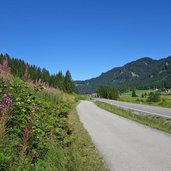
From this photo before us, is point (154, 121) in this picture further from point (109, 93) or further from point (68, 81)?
point (109, 93)

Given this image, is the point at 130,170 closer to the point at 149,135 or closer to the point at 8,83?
the point at 8,83

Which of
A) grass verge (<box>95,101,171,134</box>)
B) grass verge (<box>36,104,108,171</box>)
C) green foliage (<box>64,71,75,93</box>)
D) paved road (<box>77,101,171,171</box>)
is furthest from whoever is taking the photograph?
green foliage (<box>64,71,75,93</box>)

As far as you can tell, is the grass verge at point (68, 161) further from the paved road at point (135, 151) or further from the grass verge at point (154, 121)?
the grass verge at point (154, 121)

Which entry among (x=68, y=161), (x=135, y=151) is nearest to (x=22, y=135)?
(x=68, y=161)

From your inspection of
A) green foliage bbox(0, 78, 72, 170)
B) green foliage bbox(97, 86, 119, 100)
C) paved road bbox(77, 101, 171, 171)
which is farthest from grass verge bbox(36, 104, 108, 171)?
green foliage bbox(97, 86, 119, 100)

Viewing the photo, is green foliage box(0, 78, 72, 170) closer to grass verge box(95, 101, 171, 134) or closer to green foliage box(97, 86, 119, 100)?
grass verge box(95, 101, 171, 134)

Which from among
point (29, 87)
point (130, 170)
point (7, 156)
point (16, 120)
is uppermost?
point (29, 87)

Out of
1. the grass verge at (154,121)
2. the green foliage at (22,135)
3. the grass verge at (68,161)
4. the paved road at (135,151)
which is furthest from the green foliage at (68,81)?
the grass verge at (68,161)

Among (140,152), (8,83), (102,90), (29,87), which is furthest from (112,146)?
(102,90)

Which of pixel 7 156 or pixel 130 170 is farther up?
pixel 7 156

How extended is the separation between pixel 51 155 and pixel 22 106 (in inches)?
57.5

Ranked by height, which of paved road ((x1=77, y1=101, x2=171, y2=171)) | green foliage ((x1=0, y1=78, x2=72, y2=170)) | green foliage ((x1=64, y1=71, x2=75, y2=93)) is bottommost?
paved road ((x1=77, y1=101, x2=171, y2=171))

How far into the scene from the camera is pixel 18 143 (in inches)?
296

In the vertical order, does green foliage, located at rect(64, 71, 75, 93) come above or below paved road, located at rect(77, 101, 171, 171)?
above
